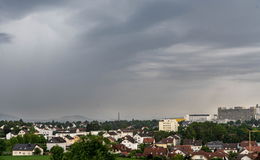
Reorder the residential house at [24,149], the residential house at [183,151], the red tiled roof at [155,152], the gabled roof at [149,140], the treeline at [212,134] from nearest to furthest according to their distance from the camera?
the red tiled roof at [155,152] → the residential house at [183,151] → the residential house at [24,149] → the gabled roof at [149,140] → the treeline at [212,134]

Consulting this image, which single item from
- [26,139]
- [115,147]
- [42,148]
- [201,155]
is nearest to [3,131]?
[26,139]

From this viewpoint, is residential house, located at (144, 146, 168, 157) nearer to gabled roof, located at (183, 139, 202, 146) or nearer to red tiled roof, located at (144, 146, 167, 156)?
red tiled roof, located at (144, 146, 167, 156)

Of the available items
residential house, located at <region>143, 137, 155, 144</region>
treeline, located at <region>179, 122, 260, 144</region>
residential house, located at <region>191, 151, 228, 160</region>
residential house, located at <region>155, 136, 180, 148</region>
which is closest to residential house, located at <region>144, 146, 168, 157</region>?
residential house, located at <region>191, 151, 228, 160</region>

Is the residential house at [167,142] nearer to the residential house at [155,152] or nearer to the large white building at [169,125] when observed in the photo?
the residential house at [155,152]

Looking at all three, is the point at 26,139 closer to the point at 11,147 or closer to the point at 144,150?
the point at 11,147

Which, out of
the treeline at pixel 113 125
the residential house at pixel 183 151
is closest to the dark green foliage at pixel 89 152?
the residential house at pixel 183 151
